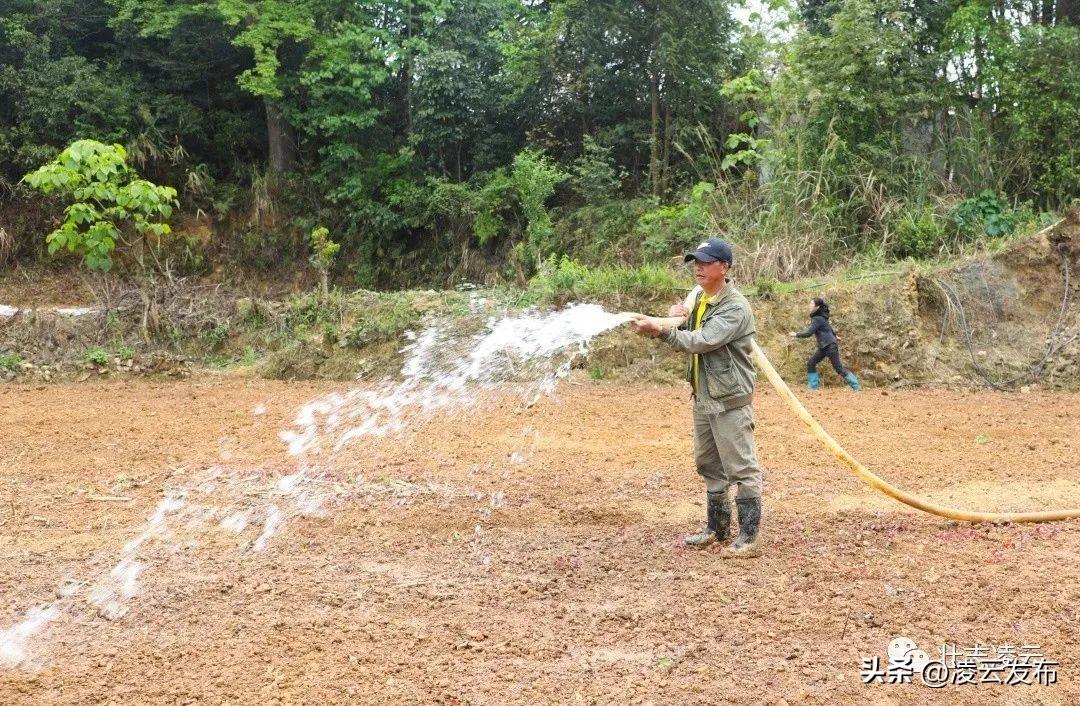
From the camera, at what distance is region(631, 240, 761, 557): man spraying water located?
5.23m

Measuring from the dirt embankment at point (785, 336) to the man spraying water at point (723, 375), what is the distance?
7.25 m

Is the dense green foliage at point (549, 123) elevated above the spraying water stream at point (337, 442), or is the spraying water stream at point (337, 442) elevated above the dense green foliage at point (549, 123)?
the dense green foliage at point (549, 123)

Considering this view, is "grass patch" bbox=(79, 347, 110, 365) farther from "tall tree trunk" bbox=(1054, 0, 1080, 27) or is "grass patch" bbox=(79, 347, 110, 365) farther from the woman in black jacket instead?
"tall tree trunk" bbox=(1054, 0, 1080, 27)

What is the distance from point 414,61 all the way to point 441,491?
15.1 metres

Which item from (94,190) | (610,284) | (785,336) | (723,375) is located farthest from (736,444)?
(94,190)

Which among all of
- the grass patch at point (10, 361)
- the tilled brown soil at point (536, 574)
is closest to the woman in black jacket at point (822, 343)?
the tilled brown soil at point (536, 574)

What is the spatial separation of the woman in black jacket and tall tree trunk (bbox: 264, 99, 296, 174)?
14019mm

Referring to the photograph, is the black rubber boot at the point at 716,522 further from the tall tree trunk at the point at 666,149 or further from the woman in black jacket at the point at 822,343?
the tall tree trunk at the point at 666,149

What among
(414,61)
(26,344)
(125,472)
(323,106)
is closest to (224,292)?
(26,344)

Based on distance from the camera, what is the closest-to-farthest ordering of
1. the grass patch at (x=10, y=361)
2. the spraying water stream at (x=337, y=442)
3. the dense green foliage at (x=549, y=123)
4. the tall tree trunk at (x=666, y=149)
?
1. the spraying water stream at (x=337, y=442)
2. the grass patch at (x=10, y=361)
3. the dense green foliage at (x=549, y=123)
4. the tall tree trunk at (x=666, y=149)

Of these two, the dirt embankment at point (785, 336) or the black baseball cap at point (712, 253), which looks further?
the dirt embankment at point (785, 336)

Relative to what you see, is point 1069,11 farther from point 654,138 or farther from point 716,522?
point 716,522

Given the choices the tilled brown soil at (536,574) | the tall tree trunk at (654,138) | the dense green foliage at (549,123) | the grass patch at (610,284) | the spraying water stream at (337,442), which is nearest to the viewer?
the tilled brown soil at (536,574)

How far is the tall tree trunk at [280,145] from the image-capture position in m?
21.2
